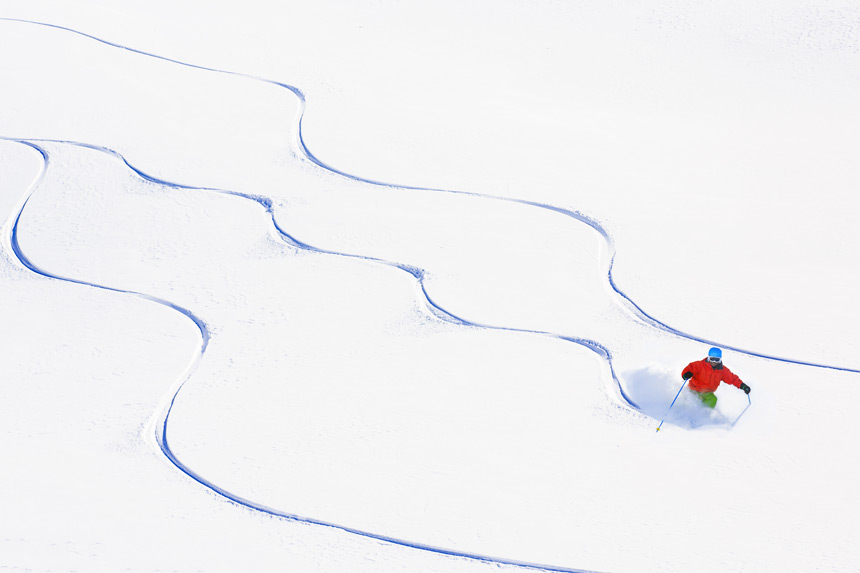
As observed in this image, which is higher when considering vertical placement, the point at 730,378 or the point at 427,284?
the point at 730,378

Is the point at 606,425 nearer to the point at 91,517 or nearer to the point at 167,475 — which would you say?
the point at 167,475

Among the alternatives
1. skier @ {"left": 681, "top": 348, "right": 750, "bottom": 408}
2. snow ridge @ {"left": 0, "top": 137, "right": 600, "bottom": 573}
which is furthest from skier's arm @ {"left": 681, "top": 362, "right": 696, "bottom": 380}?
snow ridge @ {"left": 0, "top": 137, "right": 600, "bottom": 573}

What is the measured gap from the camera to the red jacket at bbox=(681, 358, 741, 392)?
4855mm

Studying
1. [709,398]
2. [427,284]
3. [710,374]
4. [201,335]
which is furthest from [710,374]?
[201,335]

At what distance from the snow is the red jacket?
0.50ft

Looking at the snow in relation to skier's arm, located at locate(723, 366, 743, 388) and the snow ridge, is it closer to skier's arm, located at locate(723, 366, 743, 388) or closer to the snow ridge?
the snow ridge

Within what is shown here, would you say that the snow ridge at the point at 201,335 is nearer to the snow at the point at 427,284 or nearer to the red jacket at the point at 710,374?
the snow at the point at 427,284

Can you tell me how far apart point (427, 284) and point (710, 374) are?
1.80 m

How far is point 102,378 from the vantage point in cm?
532

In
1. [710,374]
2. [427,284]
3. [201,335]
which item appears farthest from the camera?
[427,284]

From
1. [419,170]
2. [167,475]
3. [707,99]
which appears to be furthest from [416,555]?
[707,99]

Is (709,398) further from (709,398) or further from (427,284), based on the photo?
(427,284)

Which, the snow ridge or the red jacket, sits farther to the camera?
the red jacket

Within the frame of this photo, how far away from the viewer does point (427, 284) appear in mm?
6023
